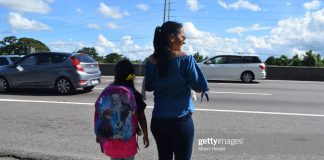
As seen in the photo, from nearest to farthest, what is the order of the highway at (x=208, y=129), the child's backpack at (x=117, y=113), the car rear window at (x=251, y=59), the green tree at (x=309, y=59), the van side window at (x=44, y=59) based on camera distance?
the child's backpack at (x=117, y=113), the highway at (x=208, y=129), the van side window at (x=44, y=59), the car rear window at (x=251, y=59), the green tree at (x=309, y=59)

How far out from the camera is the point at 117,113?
11.6ft

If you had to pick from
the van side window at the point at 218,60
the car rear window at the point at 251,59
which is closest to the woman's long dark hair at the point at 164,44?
the van side window at the point at 218,60

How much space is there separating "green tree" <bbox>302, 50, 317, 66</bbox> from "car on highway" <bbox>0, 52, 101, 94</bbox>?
54.4 meters

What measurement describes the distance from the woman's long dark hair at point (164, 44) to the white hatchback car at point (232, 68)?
16838mm

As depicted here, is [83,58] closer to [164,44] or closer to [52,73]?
[52,73]

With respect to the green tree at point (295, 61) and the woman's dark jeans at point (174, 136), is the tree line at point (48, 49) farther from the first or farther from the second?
the woman's dark jeans at point (174, 136)

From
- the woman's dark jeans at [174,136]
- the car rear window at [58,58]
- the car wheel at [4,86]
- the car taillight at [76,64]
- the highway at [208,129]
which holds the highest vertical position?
the car rear window at [58,58]

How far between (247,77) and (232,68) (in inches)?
34.3

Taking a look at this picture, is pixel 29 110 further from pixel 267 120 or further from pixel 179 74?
pixel 179 74

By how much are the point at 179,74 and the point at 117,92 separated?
1.96 feet

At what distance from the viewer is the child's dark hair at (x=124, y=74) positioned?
141 inches

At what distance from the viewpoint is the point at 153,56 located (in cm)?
336

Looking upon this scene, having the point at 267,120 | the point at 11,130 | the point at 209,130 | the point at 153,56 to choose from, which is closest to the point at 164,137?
the point at 153,56

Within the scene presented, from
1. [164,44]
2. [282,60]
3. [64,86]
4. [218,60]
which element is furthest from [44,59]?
[282,60]
